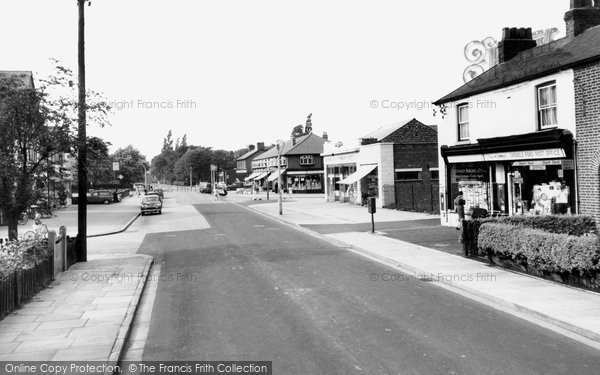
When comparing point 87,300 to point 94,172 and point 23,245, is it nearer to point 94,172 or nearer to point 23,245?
point 23,245

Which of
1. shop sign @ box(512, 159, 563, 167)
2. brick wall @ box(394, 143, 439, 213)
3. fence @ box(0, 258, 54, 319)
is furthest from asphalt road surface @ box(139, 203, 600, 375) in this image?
brick wall @ box(394, 143, 439, 213)

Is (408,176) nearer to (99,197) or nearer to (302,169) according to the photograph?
(99,197)

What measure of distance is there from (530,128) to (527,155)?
1063 mm

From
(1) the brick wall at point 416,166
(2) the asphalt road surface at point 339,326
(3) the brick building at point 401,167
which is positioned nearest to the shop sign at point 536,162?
(2) the asphalt road surface at point 339,326

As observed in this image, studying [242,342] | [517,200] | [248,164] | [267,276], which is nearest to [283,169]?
[248,164]

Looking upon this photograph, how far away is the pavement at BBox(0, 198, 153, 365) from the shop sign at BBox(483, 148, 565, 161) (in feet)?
42.6

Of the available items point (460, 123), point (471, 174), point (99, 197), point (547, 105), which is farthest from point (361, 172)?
point (99, 197)

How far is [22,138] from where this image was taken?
1258 centimetres

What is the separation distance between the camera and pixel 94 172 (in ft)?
49.5

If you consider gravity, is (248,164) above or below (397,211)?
above

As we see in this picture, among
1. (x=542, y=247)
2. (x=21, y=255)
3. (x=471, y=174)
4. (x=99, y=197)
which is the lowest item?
(x=542, y=247)

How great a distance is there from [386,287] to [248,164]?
102756mm

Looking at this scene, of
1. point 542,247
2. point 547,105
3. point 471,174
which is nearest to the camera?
point 542,247

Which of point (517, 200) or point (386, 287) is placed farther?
point (517, 200)
